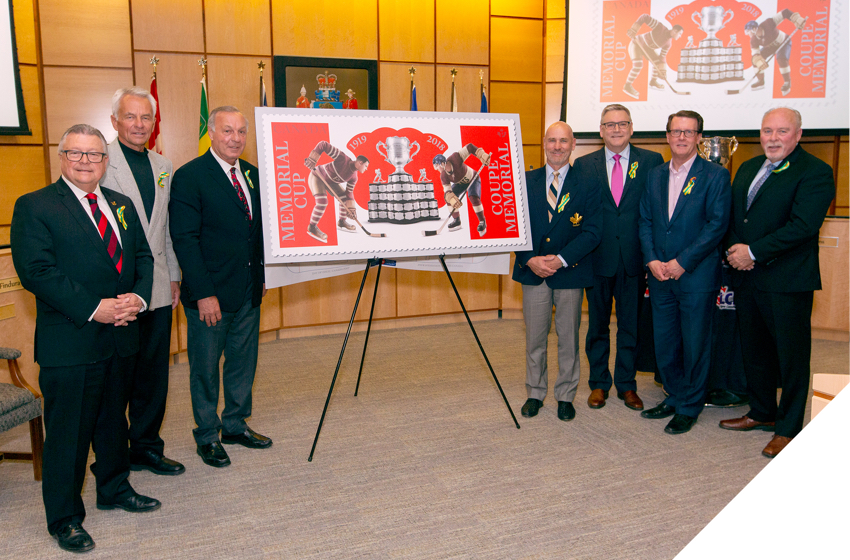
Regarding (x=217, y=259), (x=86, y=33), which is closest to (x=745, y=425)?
(x=217, y=259)

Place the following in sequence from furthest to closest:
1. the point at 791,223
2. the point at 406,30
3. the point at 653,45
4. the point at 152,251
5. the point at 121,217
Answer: the point at 406,30 → the point at 653,45 → the point at 791,223 → the point at 152,251 → the point at 121,217

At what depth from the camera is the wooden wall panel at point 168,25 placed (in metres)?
5.07

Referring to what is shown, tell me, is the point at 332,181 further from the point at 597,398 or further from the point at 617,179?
the point at 597,398

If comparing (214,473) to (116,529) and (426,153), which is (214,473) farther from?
(426,153)

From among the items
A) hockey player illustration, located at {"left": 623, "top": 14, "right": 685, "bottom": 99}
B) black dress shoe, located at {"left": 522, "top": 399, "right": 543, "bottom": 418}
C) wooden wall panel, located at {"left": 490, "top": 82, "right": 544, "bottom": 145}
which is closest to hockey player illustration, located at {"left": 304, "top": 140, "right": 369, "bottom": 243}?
black dress shoe, located at {"left": 522, "top": 399, "right": 543, "bottom": 418}

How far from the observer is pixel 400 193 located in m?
3.25

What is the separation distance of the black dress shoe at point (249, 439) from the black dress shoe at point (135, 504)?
703 millimetres

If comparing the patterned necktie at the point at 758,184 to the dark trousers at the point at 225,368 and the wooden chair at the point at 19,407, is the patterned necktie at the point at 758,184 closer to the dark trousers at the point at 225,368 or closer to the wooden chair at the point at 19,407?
the dark trousers at the point at 225,368

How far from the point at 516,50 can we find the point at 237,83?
2903 millimetres

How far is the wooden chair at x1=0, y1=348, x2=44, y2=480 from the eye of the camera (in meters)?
2.80

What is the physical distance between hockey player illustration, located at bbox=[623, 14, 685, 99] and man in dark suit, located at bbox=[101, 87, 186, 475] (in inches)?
185

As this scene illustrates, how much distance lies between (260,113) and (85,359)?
4.51 ft

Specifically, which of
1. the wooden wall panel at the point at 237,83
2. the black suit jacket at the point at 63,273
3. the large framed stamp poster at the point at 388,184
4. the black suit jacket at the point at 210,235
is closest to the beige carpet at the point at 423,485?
the black suit jacket at the point at 63,273

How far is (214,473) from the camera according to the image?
311 cm
